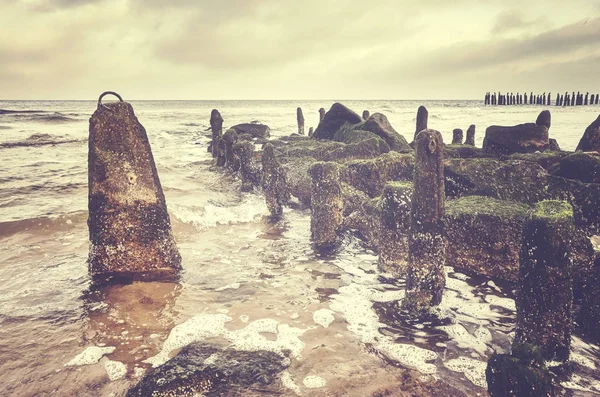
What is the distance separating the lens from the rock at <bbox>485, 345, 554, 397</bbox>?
8.71 ft

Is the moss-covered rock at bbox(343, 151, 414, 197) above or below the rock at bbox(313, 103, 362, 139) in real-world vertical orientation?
below

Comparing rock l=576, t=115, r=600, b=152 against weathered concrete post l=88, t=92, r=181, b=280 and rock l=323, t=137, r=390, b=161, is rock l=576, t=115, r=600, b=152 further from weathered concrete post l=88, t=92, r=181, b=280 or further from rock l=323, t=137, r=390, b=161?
weathered concrete post l=88, t=92, r=181, b=280

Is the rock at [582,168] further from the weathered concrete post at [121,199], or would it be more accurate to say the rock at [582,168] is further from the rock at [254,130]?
the rock at [254,130]

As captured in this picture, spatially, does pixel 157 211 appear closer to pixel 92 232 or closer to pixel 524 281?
pixel 92 232

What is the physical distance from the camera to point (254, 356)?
3721 millimetres

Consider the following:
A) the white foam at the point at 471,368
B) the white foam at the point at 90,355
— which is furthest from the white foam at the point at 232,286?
the white foam at the point at 471,368

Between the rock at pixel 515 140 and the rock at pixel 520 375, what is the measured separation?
833 centimetres

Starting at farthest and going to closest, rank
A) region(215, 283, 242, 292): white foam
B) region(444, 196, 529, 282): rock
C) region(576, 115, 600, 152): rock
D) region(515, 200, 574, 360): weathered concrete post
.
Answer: region(576, 115, 600, 152): rock, region(215, 283, 242, 292): white foam, region(444, 196, 529, 282): rock, region(515, 200, 574, 360): weathered concrete post

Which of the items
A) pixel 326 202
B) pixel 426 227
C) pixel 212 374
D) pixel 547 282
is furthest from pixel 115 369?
pixel 326 202

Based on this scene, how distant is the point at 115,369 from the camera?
347cm

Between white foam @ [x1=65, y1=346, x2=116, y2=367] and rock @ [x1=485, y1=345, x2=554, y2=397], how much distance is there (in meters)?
3.70

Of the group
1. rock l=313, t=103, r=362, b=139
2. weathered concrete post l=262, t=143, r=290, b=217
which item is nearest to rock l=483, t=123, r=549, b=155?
weathered concrete post l=262, t=143, r=290, b=217

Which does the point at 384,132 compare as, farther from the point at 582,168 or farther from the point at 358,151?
the point at 582,168

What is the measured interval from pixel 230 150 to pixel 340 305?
34.7 feet
